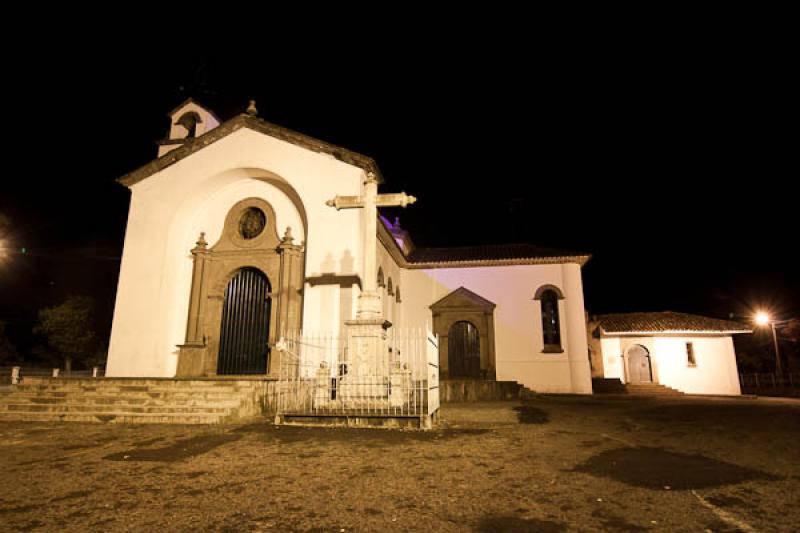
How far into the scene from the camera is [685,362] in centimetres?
2056

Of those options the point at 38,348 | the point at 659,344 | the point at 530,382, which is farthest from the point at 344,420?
the point at 38,348

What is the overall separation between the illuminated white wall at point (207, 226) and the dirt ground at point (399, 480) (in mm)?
5682

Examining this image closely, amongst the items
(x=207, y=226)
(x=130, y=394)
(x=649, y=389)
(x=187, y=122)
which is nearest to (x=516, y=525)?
(x=130, y=394)

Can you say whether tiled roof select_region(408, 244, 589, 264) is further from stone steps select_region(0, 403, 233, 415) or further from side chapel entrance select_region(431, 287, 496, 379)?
stone steps select_region(0, 403, 233, 415)

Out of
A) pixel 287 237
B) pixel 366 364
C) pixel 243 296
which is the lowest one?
pixel 366 364

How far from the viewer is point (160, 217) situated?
13.6m

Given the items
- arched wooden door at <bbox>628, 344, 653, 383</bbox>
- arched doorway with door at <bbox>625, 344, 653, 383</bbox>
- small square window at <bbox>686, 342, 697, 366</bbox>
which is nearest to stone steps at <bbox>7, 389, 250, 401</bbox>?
arched doorway with door at <bbox>625, 344, 653, 383</bbox>

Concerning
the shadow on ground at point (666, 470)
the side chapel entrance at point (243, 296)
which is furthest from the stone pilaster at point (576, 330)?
the shadow on ground at point (666, 470)

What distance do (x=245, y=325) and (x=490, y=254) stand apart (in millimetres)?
11103

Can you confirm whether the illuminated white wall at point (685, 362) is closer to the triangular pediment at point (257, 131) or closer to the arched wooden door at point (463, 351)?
the arched wooden door at point (463, 351)

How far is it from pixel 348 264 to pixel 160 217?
6445 millimetres

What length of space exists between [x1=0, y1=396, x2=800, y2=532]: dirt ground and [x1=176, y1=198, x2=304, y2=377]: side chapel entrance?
5.73m

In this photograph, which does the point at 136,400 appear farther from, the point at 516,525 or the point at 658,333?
the point at 658,333

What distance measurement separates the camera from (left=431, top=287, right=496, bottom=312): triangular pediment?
1845 centimetres
